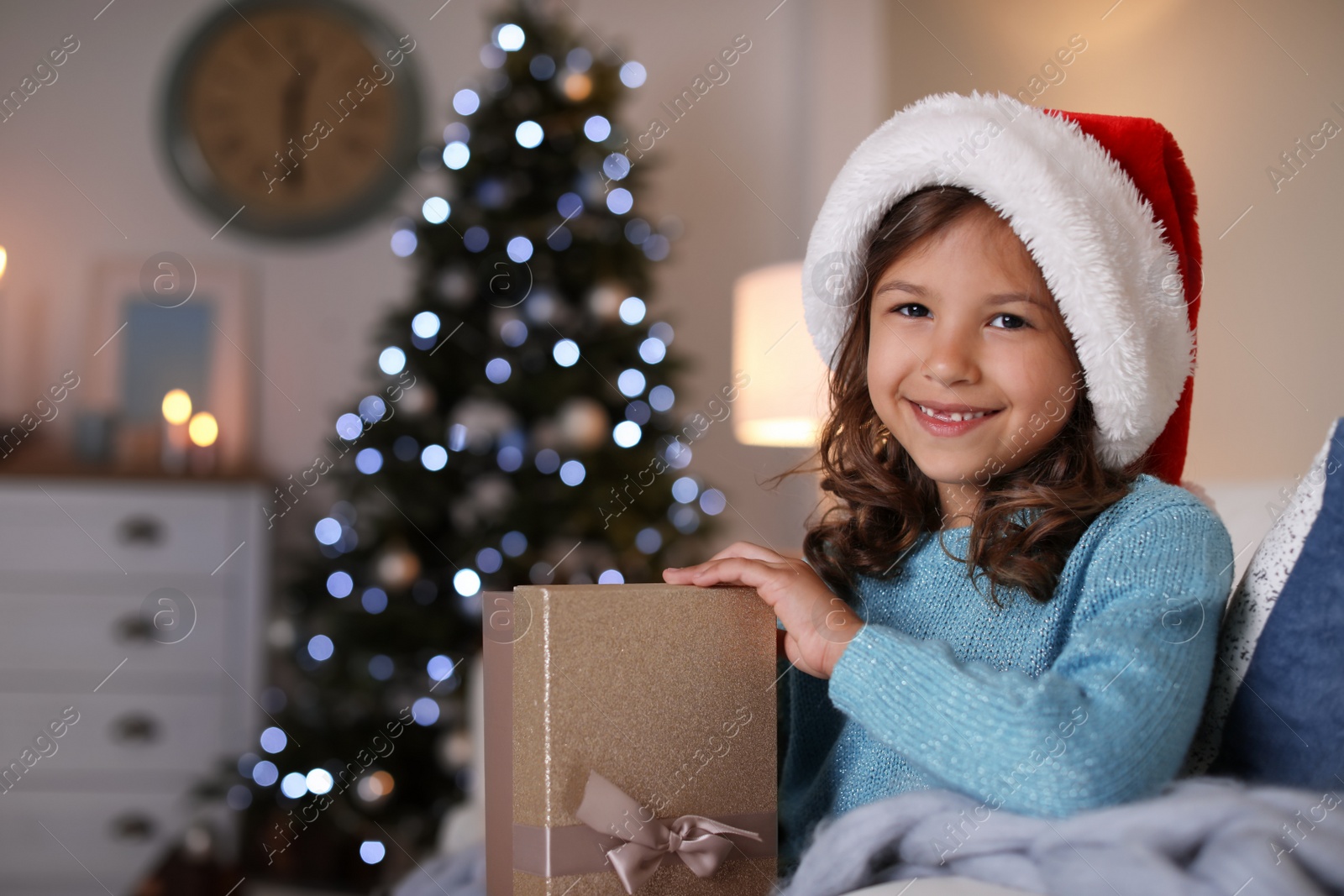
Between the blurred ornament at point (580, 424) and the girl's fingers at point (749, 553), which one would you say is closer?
the girl's fingers at point (749, 553)

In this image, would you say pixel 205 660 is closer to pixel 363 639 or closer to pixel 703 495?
pixel 363 639

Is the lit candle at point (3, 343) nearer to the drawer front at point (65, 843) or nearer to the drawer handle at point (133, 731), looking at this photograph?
the drawer handle at point (133, 731)

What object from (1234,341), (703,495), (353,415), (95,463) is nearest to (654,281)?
(703,495)

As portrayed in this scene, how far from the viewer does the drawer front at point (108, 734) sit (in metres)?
2.63

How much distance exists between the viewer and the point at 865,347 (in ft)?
3.53

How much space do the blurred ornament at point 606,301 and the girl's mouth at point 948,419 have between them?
1499mm

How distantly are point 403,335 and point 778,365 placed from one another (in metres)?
0.93

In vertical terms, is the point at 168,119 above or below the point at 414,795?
above

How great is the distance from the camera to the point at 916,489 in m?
1.05

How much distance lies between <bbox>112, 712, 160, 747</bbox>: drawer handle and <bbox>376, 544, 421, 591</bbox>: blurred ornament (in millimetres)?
923

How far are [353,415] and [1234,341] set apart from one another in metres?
1.75

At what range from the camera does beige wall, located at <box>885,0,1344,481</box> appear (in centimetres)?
152

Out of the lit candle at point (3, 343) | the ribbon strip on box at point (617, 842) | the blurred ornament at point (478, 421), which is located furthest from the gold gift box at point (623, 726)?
the lit candle at point (3, 343)

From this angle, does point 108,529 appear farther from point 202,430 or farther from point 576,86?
point 576,86
